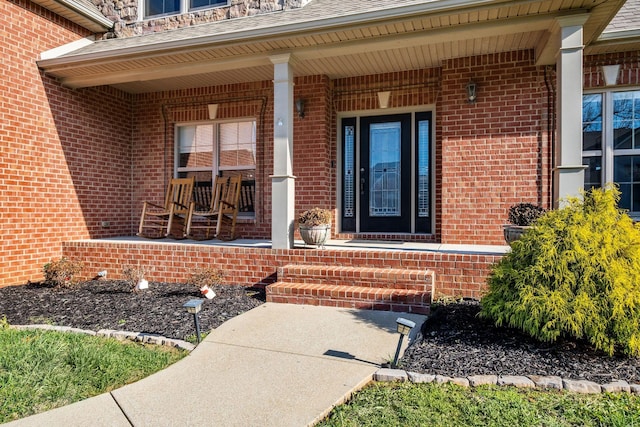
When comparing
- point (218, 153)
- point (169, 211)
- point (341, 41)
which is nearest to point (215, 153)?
point (218, 153)

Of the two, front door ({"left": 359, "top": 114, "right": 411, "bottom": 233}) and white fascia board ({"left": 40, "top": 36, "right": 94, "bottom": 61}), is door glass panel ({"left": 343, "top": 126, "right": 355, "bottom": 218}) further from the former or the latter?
white fascia board ({"left": 40, "top": 36, "right": 94, "bottom": 61})

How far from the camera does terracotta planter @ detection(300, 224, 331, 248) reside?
514cm

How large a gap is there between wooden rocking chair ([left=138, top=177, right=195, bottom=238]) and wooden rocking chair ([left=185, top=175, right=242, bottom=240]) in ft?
0.69

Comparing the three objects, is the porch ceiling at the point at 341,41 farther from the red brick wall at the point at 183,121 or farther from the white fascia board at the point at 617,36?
the red brick wall at the point at 183,121

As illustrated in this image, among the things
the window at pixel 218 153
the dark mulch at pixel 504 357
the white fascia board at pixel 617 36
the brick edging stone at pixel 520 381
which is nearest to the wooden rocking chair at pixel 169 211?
the window at pixel 218 153

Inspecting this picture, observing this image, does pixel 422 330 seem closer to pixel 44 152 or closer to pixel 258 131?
pixel 258 131

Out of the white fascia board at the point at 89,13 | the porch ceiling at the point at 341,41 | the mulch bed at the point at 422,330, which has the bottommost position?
the mulch bed at the point at 422,330

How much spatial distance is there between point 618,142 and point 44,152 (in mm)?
7892

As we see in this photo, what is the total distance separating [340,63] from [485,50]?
6.43 feet

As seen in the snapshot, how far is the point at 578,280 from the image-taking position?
3.03m

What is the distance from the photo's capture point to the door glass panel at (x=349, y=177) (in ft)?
22.5

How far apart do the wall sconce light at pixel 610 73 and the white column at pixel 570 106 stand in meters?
1.65

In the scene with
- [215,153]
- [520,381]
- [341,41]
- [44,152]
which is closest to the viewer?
[520,381]

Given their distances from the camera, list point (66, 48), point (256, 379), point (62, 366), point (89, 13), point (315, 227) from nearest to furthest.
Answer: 1. point (256, 379)
2. point (62, 366)
3. point (315, 227)
4. point (66, 48)
5. point (89, 13)
